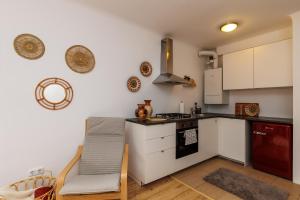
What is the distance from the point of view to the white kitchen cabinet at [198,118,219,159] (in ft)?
9.09

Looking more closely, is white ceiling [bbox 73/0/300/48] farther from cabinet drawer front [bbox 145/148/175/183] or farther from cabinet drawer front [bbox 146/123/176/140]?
cabinet drawer front [bbox 145/148/175/183]

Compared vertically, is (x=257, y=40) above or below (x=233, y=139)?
above

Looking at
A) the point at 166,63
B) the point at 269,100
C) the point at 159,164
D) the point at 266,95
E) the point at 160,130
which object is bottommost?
the point at 159,164

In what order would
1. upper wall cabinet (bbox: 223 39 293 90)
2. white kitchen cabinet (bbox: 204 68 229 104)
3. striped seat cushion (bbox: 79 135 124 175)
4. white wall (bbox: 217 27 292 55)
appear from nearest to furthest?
striped seat cushion (bbox: 79 135 124 175)
upper wall cabinet (bbox: 223 39 293 90)
white wall (bbox: 217 27 292 55)
white kitchen cabinet (bbox: 204 68 229 104)

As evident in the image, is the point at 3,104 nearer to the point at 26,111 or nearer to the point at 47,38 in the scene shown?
the point at 26,111

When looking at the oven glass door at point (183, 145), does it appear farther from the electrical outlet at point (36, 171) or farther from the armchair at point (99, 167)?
the electrical outlet at point (36, 171)

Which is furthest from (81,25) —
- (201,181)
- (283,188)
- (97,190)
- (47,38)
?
(283,188)

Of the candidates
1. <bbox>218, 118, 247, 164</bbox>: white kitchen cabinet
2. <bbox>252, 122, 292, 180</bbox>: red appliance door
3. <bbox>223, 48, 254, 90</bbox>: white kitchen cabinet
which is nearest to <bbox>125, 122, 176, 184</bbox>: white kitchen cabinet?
<bbox>218, 118, 247, 164</bbox>: white kitchen cabinet

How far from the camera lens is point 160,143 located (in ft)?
7.19

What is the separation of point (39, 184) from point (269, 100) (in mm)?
4099

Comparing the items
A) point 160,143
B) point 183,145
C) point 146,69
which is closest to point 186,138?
point 183,145

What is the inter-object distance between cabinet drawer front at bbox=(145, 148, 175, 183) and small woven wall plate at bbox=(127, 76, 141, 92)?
1.15m

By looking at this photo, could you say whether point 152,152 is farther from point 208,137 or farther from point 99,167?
point 208,137

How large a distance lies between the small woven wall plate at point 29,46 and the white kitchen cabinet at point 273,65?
11.7 ft
